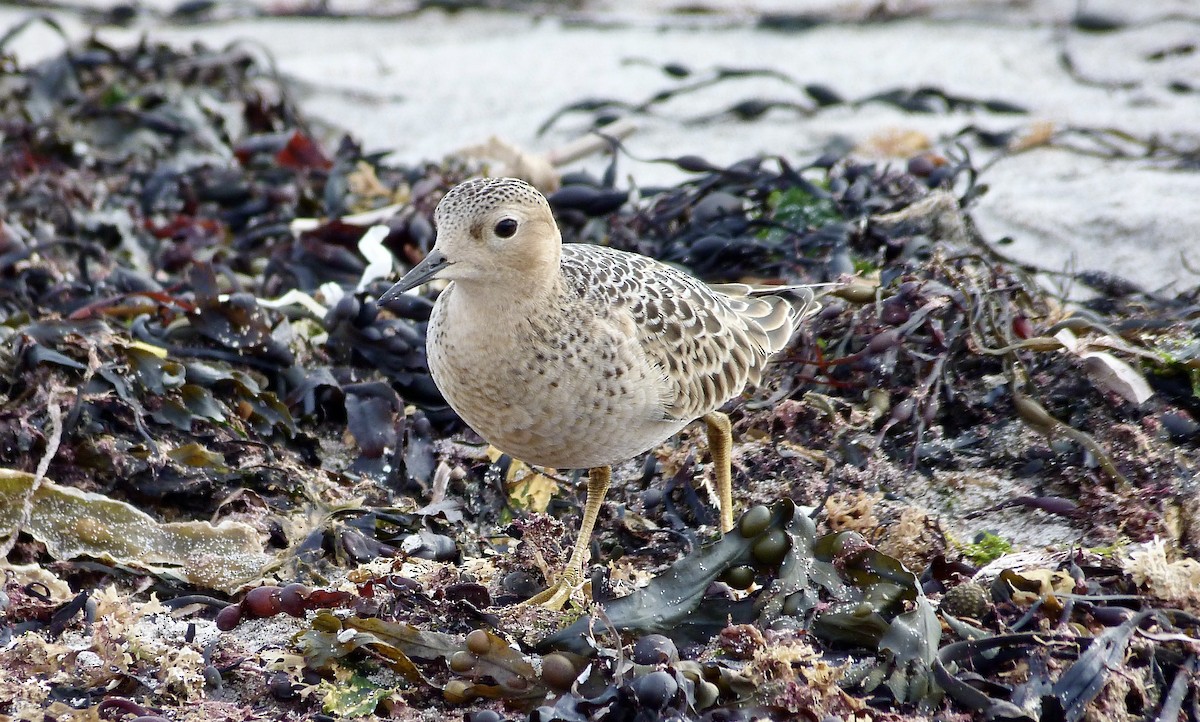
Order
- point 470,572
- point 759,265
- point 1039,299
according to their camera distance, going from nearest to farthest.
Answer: point 470,572
point 1039,299
point 759,265

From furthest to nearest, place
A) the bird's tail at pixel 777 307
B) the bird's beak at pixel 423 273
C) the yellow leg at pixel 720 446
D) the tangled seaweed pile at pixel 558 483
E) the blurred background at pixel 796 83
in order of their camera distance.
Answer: the blurred background at pixel 796 83
the bird's tail at pixel 777 307
the yellow leg at pixel 720 446
the bird's beak at pixel 423 273
the tangled seaweed pile at pixel 558 483

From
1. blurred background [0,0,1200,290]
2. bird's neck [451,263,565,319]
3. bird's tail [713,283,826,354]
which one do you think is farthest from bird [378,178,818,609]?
blurred background [0,0,1200,290]

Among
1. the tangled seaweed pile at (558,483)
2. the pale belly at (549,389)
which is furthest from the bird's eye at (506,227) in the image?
the tangled seaweed pile at (558,483)

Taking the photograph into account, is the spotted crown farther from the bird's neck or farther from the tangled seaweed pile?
the tangled seaweed pile

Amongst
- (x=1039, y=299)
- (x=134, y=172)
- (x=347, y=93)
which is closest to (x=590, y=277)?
(x=1039, y=299)

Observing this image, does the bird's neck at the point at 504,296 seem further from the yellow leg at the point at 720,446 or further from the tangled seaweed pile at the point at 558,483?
the yellow leg at the point at 720,446

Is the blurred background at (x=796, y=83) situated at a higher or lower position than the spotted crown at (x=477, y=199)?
lower

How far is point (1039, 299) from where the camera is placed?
4.97 m

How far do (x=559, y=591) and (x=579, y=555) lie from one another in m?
0.19

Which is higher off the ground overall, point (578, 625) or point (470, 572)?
point (578, 625)

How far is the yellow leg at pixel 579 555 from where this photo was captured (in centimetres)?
355

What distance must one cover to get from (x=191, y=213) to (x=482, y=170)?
154cm

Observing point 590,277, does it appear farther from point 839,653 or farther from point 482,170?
point 482,170

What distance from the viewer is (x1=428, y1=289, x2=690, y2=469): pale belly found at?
11.6ft
